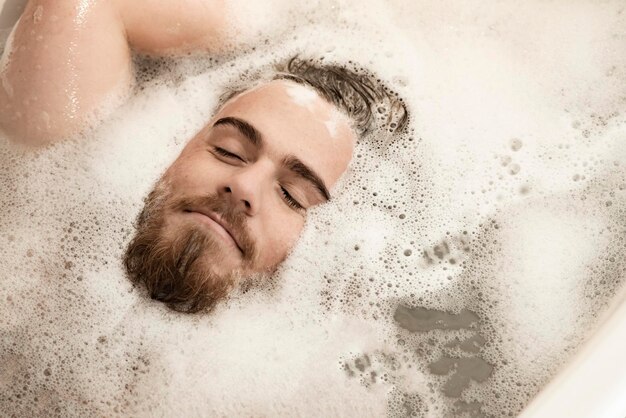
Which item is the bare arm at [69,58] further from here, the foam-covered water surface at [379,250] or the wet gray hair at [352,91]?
the wet gray hair at [352,91]

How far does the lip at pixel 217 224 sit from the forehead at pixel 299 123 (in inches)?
5.2

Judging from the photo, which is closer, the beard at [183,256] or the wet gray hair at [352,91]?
the beard at [183,256]

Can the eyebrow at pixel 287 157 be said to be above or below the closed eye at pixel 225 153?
above

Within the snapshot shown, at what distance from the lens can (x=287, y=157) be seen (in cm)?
108

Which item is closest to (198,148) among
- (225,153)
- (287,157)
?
(225,153)

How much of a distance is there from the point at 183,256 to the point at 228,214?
0.09 m

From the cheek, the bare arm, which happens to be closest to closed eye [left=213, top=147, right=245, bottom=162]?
the cheek

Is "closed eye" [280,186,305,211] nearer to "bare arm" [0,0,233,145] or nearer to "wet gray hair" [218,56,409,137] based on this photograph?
"wet gray hair" [218,56,409,137]

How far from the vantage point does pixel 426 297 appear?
1.17 m

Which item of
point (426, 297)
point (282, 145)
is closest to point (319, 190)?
point (282, 145)

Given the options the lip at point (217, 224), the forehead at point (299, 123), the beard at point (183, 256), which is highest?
the forehead at point (299, 123)

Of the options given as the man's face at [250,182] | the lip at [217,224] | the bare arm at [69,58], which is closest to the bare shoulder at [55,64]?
the bare arm at [69,58]

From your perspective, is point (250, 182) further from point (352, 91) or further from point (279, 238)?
point (352, 91)

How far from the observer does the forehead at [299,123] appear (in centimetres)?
109
